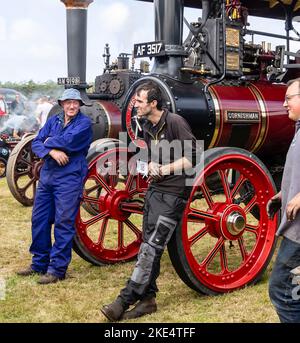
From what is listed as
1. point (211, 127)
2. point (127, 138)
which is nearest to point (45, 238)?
point (127, 138)

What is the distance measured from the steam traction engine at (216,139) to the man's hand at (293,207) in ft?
3.24

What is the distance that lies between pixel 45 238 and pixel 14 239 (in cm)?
140

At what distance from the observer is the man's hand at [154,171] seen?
314 centimetres

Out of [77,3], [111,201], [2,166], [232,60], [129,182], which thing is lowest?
[2,166]

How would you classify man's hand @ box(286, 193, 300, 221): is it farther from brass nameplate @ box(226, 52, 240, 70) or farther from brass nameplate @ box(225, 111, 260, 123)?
brass nameplate @ box(226, 52, 240, 70)

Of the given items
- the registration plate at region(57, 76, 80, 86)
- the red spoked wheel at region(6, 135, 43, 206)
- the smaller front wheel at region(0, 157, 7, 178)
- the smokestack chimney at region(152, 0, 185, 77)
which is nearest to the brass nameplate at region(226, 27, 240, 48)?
the smokestack chimney at region(152, 0, 185, 77)

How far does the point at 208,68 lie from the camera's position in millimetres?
4266

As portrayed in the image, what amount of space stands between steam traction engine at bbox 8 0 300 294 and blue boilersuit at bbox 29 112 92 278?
28 centimetres

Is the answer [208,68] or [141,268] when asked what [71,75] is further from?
[141,268]

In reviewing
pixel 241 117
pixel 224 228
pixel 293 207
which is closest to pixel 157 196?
pixel 224 228

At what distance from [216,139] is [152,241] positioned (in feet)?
4.12

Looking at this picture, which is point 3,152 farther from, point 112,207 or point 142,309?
point 142,309

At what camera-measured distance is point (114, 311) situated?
311cm

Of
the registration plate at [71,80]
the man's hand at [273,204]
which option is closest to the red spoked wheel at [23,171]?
the registration plate at [71,80]
